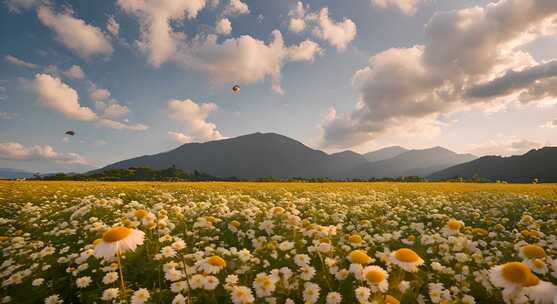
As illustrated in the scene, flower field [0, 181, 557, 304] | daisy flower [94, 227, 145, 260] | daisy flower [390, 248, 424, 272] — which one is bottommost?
flower field [0, 181, 557, 304]

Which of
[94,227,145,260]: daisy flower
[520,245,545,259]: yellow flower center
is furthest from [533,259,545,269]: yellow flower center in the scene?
[94,227,145,260]: daisy flower

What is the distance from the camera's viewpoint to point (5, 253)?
5.09m

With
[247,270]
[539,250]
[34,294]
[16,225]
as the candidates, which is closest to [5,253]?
[34,294]

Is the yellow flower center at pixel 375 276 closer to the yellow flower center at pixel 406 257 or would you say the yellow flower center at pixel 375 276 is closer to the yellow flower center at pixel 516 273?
the yellow flower center at pixel 406 257

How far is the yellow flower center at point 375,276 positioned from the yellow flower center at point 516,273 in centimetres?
112

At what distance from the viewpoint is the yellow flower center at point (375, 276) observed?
3.10 m

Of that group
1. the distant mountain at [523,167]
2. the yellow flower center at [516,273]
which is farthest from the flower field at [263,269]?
the distant mountain at [523,167]

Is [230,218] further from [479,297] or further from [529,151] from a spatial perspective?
[529,151]

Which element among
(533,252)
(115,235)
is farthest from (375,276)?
(115,235)

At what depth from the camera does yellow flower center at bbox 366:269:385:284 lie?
10.2 ft

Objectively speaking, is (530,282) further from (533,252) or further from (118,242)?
(118,242)

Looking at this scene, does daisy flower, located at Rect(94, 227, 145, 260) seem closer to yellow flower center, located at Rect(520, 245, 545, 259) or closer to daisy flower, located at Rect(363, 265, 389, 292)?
daisy flower, located at Rect(363, 265, 389, 292)

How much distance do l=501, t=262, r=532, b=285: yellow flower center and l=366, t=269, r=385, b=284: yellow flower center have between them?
1124mm

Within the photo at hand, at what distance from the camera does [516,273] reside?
2623mm
